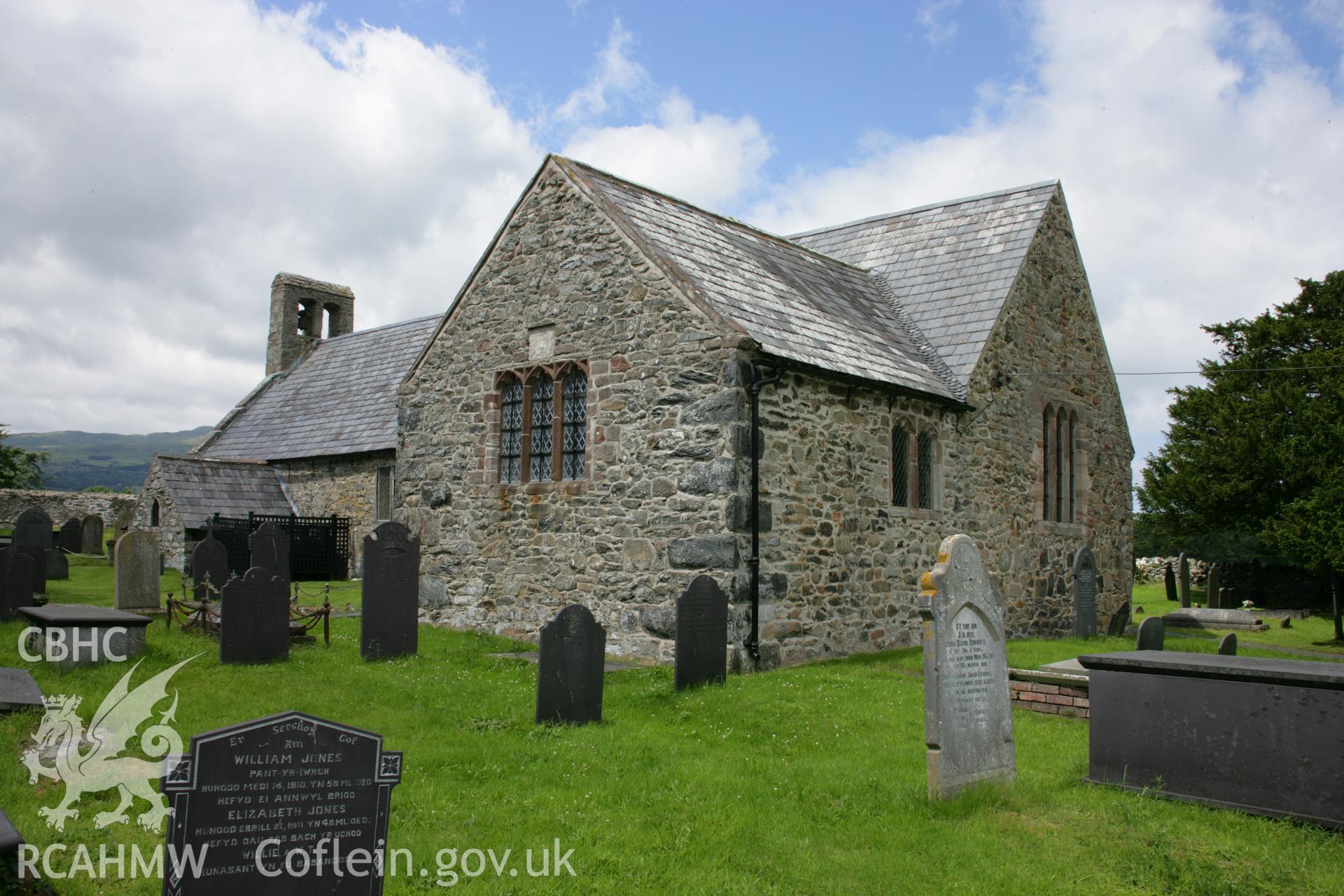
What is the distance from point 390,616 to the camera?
1255 cm

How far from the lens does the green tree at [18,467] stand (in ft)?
142

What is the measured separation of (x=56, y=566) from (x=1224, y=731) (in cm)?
2203

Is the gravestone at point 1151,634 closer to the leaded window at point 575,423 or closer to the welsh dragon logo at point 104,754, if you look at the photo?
the leaded window at point 575,423

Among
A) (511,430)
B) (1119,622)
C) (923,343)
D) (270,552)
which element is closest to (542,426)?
(511,430)

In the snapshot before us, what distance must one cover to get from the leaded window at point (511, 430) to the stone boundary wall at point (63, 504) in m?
25.1

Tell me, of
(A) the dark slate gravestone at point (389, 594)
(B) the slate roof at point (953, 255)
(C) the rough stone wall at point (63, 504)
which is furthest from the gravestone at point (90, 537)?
(B) the slate roof at point (953, 255)

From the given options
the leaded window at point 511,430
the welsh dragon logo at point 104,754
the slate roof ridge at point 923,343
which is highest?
the slate roof ridge at point 923,343

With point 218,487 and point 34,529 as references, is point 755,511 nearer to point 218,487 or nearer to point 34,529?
point 34,529

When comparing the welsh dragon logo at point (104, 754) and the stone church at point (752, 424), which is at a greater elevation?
the stone church at point (752, 424)

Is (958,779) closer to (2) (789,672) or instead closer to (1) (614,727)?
(1) (614,727)

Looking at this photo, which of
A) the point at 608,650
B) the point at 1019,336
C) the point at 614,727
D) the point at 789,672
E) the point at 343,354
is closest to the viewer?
the point at 614,727

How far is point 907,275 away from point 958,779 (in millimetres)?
14698

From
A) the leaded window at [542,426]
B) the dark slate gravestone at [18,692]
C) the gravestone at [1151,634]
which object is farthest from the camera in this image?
the leaded window at [542,426]

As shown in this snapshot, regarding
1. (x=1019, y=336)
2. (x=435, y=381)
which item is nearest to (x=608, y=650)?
(x=435, y=381)
